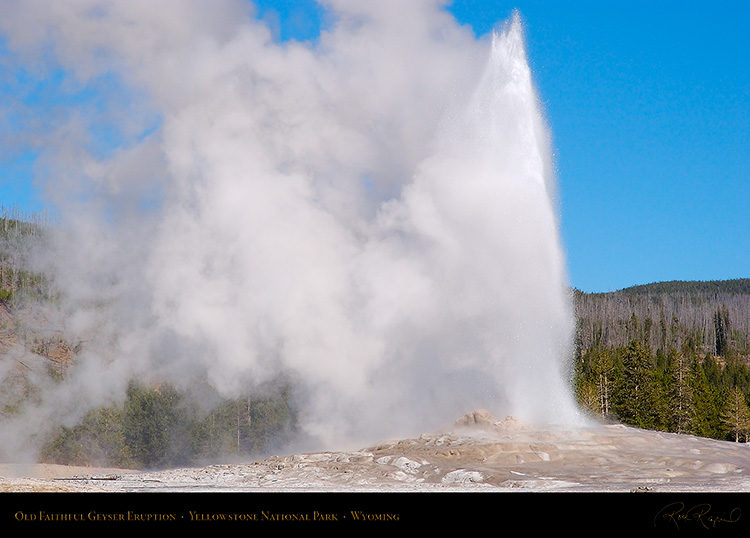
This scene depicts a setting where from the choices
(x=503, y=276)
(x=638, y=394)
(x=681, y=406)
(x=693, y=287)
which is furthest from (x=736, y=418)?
(x=693, y=287)

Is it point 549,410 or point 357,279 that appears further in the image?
point 357,279

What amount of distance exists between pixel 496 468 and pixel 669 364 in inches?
1667

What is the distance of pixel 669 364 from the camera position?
Result: 187ft

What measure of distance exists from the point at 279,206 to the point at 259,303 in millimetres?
4226

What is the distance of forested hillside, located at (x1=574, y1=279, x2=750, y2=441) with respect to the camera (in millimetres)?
45250

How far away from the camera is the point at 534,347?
83.3 ft

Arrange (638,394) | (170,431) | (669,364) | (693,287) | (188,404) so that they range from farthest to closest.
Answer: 1. (693,287)
2. (669,364)
3. (638,394)
4. (170,431)
5. (188,404)

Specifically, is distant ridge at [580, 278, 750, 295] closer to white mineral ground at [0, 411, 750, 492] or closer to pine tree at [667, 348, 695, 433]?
pine tree at [667, 348, 695, 433]

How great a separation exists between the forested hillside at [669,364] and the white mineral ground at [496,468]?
67.3 ft

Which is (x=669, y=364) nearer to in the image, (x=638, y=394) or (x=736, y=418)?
(x=736, y=418)

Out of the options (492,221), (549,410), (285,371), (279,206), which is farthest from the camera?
(279,206)

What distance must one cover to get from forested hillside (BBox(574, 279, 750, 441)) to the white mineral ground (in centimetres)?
2050
